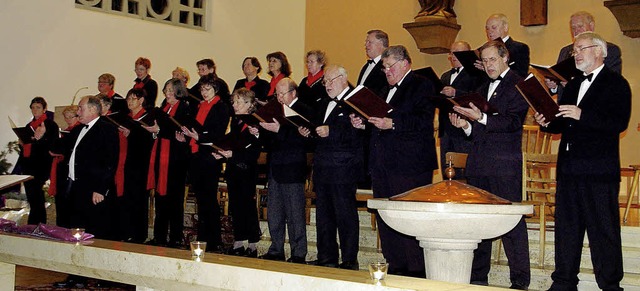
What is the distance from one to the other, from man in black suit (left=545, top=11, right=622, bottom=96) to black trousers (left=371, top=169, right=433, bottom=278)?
108cm

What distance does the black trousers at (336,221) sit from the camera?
5.82 meters

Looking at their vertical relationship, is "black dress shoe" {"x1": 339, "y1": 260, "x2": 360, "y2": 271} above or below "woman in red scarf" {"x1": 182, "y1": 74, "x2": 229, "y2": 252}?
below

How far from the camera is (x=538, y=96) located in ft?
15.0

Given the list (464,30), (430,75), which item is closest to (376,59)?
(430,75)

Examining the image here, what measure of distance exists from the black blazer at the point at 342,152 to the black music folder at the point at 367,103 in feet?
1.69

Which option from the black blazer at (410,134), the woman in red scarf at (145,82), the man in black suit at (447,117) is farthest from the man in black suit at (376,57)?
the woman in red scarf at (145,82)

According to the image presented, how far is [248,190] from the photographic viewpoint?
6.61 meters

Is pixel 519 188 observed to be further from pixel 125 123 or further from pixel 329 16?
pixel 329 16

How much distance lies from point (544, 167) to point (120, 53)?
5769 millimetres

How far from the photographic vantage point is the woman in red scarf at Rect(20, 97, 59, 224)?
8117 mm

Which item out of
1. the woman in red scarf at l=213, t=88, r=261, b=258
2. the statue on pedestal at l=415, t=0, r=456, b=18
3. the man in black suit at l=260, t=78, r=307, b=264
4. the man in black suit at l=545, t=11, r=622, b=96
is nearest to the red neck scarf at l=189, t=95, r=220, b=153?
the woman in red scarf at l=213, t=88, r=261, b=258

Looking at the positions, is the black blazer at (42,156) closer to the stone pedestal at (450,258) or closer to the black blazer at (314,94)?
the black blazer at (314,94)

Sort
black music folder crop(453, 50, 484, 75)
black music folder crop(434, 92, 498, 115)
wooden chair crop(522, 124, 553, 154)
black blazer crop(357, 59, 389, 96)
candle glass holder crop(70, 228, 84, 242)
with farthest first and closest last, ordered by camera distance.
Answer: wooden chair crop(522, 124, 553, 154), black blazer crop(357, 59, 389, 96), black music folder crop(453, 50, 484, 75), candle glass holder crop(70, 228, 84, 242), black music folder crop(434, 92, 498, 115)

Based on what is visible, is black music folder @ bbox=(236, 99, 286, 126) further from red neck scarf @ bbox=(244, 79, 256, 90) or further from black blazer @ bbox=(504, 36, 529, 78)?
red neck scarf @ bbox=(244, 79, 256, 90)
